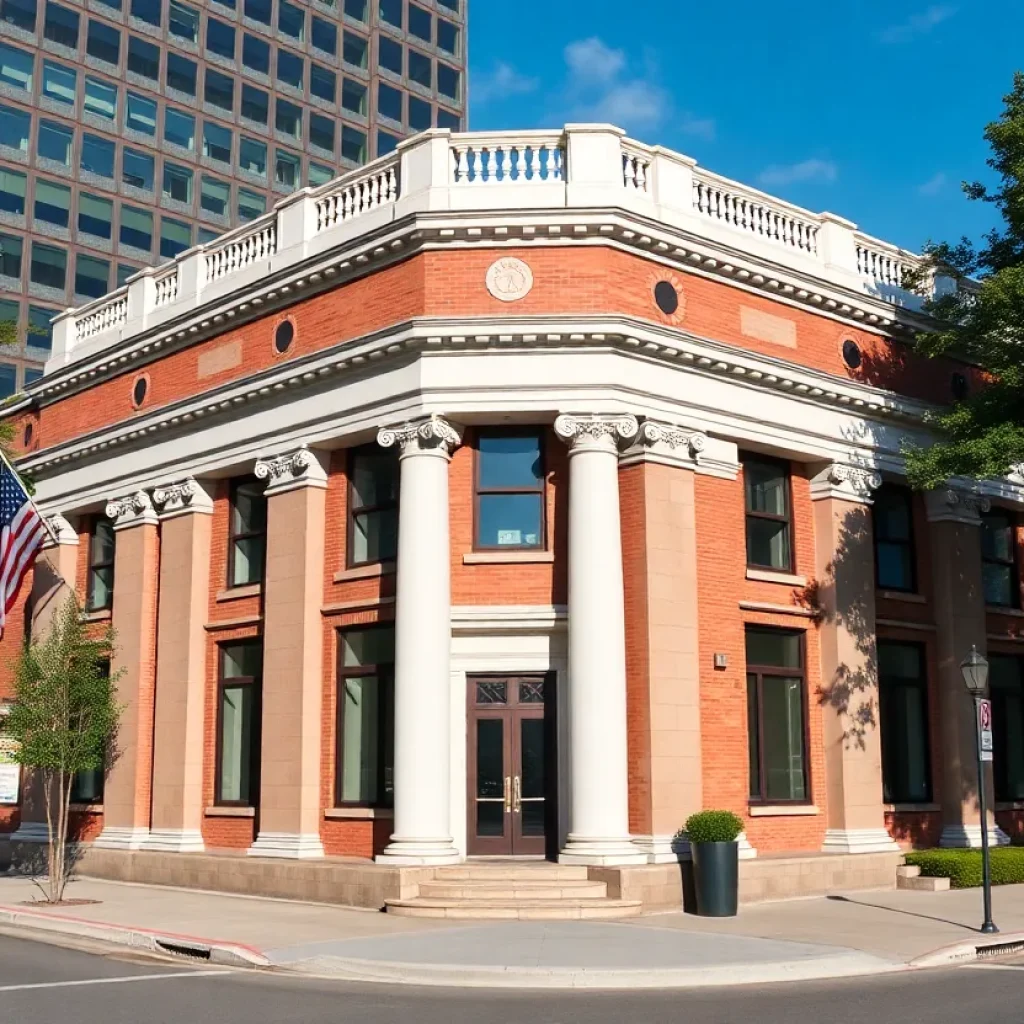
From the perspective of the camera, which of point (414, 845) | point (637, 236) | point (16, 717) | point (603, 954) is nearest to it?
point (603, 954)

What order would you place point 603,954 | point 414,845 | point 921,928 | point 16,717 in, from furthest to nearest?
point 16,717, point 414,845, point 921,928, point 603,954

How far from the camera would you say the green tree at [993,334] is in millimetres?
21953

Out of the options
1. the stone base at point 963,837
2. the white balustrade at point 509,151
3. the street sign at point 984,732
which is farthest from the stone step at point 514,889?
the white balustrade at point 509,151

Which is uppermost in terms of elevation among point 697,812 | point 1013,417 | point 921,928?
point 1013,417

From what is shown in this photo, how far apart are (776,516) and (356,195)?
9161 millimetres

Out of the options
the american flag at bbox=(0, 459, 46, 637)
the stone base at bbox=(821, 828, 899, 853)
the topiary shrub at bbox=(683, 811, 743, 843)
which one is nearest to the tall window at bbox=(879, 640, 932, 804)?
the stone base at bbox=(821, 828, 899, 853)

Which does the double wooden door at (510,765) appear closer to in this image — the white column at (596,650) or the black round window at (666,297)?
the white column at (596,650)

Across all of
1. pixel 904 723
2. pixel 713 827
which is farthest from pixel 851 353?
pixel 713 827

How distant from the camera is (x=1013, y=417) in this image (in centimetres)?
2327

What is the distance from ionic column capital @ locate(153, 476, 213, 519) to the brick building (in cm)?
5

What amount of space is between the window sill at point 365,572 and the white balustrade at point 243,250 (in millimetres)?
6100

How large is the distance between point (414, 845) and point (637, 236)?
9.93 metres

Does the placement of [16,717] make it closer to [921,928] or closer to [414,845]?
[414,845]

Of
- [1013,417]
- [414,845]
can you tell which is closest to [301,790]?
[414,845]
